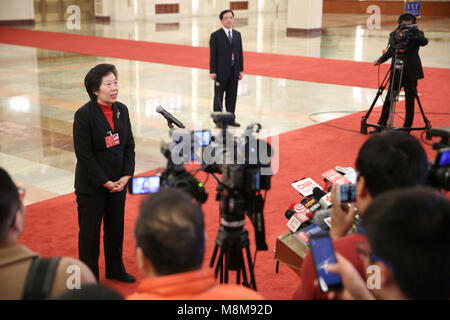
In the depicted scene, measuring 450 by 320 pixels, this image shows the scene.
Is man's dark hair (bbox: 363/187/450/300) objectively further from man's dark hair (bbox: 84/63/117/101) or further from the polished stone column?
the polished stone column

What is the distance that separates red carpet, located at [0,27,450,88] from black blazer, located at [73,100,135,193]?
8.00 m

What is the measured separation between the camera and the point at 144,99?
953 centimetres

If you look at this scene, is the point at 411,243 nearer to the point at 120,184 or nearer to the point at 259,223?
the point at 259,223

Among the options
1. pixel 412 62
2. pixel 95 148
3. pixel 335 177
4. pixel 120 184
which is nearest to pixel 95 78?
pixel 95 148

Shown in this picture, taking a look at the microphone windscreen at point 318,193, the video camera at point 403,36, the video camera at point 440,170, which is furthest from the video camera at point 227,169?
the video camera at point 403,36

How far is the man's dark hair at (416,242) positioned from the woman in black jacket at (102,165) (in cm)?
236

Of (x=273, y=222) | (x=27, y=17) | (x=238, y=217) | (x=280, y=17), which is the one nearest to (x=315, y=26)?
(x=280, y=17)

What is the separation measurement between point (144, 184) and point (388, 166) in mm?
990

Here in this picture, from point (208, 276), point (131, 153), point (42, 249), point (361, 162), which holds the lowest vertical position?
point (42, 249)

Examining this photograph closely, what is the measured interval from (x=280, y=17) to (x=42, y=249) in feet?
82.4
